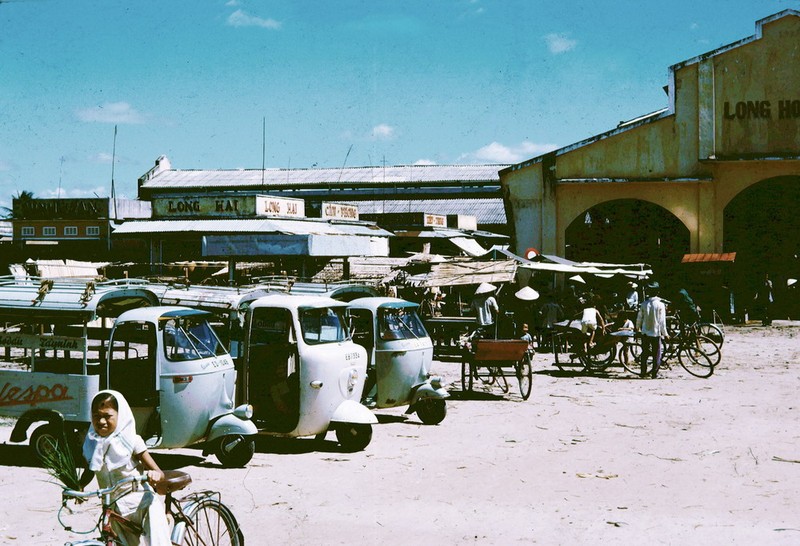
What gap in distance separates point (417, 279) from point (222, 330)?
42.1 ft

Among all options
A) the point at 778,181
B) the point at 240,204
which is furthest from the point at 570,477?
the point at 778,181

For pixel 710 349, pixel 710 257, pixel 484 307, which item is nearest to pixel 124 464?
pixel 484 307

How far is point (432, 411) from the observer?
13773mm

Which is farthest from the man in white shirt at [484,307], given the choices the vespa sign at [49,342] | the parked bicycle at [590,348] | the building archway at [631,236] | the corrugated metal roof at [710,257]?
the building archway at [631,236]

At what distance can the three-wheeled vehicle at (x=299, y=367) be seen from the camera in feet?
36.8

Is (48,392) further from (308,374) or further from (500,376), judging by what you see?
(500,376)

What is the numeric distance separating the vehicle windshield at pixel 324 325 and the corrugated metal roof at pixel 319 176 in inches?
1860

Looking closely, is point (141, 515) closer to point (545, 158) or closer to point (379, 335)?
point (379, 335)

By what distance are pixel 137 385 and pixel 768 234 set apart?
3226cm

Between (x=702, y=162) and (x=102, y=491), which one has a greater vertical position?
(x=702, y=162)

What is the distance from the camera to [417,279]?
25703mm

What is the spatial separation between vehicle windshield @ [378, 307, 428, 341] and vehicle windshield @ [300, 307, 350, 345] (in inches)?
47.7

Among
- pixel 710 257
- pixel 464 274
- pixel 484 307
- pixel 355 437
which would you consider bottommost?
pixel 355 437

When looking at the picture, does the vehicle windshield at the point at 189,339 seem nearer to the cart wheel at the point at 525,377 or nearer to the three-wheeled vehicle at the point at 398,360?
the three-wheeled vehicle at the point at 398,360
